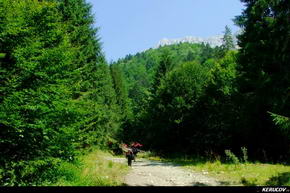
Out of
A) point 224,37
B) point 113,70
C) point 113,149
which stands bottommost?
point 113,149

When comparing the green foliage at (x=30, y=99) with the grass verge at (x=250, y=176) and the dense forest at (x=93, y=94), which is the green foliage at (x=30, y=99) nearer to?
the dense forest at (x=93, y=94)

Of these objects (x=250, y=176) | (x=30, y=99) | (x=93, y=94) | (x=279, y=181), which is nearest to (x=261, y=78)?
(x=250, y=176)

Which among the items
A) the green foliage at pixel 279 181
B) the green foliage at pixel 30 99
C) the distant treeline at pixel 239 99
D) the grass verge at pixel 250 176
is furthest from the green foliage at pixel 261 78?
the green foliage at pixel 30 99

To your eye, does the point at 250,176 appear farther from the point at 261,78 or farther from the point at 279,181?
the point at 261,78

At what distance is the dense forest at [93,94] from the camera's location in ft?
24.8

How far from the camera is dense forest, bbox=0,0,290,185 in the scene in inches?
Answer: 298

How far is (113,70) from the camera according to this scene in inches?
3125

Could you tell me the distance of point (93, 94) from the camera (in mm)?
24812

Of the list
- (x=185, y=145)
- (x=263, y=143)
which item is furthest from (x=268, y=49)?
(x=185, y=145)

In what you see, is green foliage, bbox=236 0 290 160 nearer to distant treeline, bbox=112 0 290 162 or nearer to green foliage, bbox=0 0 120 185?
distant treeline, bbox=112 0 290 162

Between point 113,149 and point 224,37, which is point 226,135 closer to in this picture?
point 113,149

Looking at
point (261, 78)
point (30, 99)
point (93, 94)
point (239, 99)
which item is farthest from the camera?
point (93, 94)

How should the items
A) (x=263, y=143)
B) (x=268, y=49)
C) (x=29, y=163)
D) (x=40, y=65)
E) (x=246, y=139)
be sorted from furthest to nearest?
(x=246, y=139) < (x=263, y=143) < (x=268, y=49) < (x=40, y=65) < (x=29, y=163)
